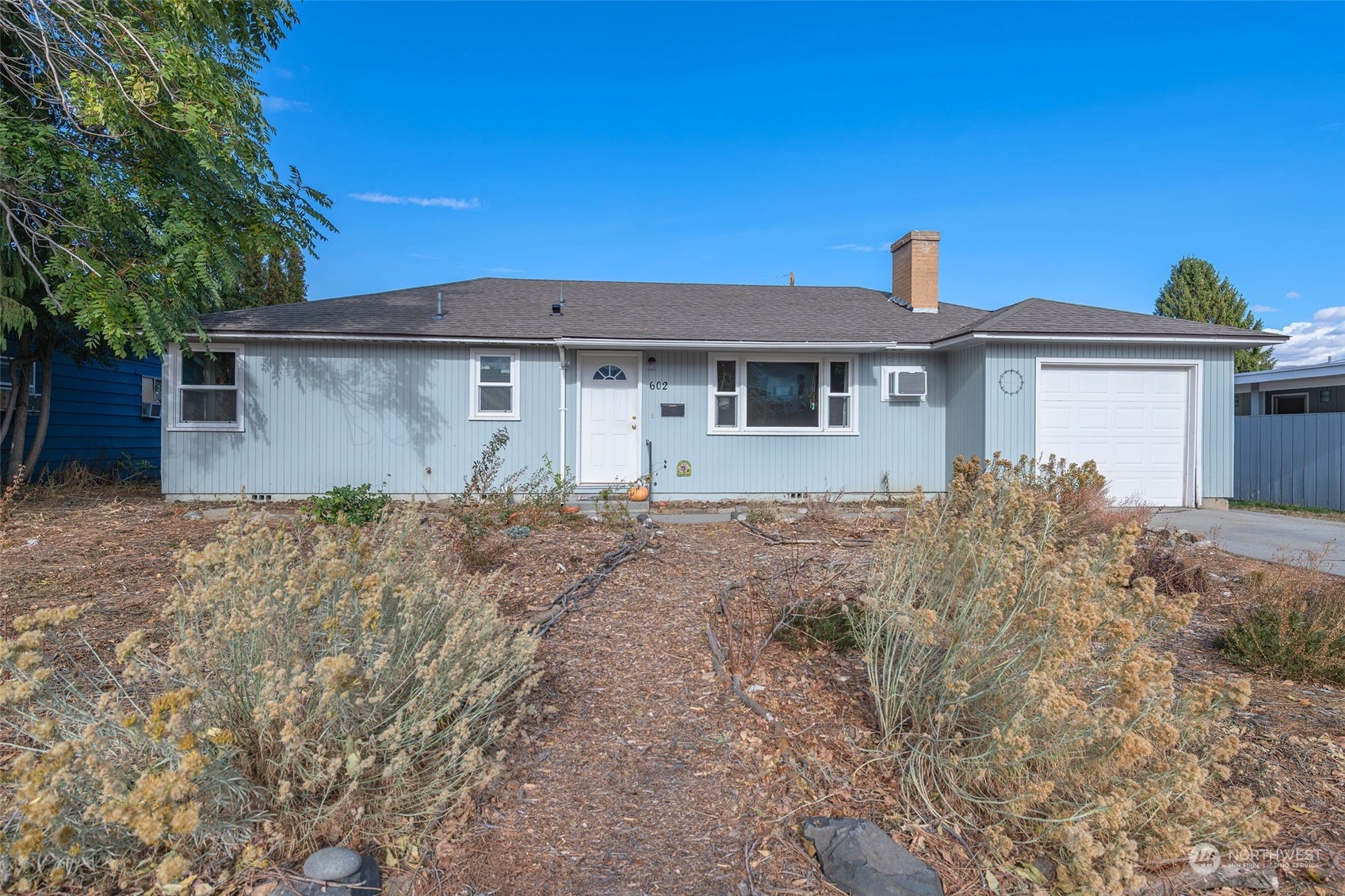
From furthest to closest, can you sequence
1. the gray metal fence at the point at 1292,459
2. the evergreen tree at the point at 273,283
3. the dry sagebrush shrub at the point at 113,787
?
1. the evergreen tree at the point at 273,283
2. the gray metal fence at the point at 1292,459
3. the dry sagebrush shrub at the point at 113,787

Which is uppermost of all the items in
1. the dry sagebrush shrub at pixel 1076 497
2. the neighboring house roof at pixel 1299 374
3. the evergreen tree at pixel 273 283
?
the evergreen tree at pixel 273 283

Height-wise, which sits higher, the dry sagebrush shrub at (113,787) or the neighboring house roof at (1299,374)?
the neighboring house roof at (1299,374)

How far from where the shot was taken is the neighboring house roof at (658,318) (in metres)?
10.2

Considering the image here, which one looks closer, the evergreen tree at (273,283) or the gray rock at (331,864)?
the gray rock at (331,864)

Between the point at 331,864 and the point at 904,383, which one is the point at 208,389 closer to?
the point at 331,864

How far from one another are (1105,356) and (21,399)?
1687cm

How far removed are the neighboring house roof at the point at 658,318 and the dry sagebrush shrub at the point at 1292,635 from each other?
240 inches

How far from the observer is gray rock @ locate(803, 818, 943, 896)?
2242mm

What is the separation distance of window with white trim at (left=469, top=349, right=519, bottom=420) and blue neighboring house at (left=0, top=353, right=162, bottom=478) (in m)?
7.55

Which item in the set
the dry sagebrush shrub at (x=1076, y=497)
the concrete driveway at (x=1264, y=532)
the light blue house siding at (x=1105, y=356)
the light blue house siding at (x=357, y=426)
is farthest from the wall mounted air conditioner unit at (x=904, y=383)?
the light blue house siding at (x=357, y=426)

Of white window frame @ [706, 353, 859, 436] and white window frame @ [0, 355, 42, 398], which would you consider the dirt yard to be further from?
white window frame @ [0, 355, 42, 398]

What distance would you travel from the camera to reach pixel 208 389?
399 inches

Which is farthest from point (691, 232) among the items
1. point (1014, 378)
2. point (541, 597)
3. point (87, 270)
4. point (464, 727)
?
point (464, 727)

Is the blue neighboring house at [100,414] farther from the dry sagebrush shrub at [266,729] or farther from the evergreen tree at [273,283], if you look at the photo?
the dry sagebrush shrub at [266,729]
